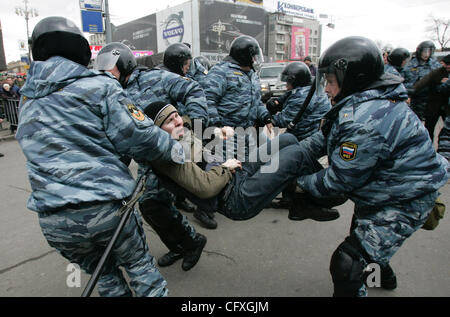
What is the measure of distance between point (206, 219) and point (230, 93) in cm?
145

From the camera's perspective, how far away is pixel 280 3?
60031 millimetres

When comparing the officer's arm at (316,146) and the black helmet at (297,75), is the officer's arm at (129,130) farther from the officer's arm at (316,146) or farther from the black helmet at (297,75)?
the black helmet at (297,75)

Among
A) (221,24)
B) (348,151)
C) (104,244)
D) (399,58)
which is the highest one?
(221,24)

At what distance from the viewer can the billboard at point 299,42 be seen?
6038 centimetres

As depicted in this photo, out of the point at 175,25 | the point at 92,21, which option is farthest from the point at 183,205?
the point at 175,25

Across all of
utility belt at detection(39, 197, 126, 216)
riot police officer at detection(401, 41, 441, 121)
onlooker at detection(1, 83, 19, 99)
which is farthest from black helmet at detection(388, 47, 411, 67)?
onlooker at detection(1, 83, 19, 99)

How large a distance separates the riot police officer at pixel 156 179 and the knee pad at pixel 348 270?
1286mm

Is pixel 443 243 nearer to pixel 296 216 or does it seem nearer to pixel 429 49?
pixel 296 216

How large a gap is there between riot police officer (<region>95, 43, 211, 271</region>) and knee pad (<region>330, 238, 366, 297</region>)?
129 centimetres

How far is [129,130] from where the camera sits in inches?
58.0

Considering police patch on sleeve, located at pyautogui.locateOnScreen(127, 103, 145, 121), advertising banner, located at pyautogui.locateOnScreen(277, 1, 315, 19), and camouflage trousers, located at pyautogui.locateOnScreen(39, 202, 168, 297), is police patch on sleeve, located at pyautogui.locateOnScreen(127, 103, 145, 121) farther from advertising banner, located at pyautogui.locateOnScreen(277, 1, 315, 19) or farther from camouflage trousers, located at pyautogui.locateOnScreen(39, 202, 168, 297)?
advertising banner, located at pyautogui.locateOnScreen(277, 1, 315, 19)

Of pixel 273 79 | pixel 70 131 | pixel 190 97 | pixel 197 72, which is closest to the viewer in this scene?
pixel 70 131

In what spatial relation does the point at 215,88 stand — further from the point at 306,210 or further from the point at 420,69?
the point at 420,69

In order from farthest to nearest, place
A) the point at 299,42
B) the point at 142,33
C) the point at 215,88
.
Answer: the point at 299,42
the point at 142,33
the point at 215,88
